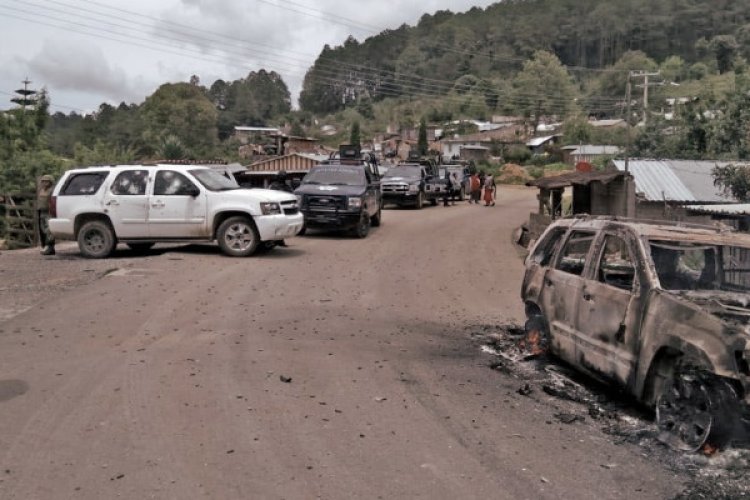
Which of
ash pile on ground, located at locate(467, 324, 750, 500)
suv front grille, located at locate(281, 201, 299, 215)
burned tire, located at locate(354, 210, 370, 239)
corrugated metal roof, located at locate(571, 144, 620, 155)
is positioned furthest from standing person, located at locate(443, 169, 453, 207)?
corrugated metal roof, located at locate(571, 144, 620, 155)

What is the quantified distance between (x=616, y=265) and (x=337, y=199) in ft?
41.7

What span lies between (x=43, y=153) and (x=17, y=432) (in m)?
34.0

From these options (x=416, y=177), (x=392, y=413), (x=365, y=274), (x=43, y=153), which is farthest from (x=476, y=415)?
(x=43, y=153)

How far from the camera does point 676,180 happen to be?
22.2m

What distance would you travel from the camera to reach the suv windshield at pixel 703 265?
5.85m

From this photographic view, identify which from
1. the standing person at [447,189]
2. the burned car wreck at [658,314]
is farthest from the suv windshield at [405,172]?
the burned car wreck at [658,314]

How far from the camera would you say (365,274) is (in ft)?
42.3

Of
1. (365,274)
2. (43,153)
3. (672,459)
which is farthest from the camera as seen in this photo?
(43,153)

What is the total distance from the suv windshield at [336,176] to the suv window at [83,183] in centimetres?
636

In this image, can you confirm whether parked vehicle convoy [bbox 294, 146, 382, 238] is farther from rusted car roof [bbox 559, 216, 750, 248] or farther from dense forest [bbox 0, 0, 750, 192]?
dense forest [bbox 0, 0, 750, 192]

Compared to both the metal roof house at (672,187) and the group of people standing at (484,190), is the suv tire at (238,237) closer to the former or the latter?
the metal roof house at (672,187)

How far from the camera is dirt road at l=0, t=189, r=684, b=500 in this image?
13.8 ft

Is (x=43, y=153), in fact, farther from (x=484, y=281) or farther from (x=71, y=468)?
(x=71, y=468)

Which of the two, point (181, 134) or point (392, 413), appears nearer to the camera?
point (392, 413)
